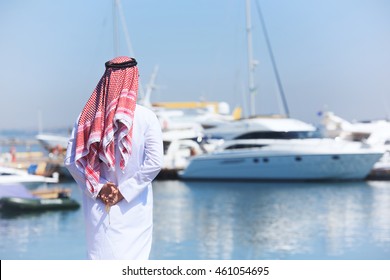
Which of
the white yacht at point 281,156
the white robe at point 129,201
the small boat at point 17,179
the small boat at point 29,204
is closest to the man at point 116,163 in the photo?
the white robe at point 129,201

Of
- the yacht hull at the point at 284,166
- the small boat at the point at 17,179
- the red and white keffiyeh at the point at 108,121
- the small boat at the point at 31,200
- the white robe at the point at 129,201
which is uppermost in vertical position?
the red and white keffiyeh at the point at 108,121

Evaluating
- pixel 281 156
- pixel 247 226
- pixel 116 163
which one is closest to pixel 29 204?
pixel 247 226

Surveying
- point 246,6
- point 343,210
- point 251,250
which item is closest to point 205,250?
point 251,250

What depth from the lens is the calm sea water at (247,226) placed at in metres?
13.9

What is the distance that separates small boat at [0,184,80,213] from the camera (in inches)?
742

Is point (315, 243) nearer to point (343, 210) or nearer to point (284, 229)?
point (284, 229)

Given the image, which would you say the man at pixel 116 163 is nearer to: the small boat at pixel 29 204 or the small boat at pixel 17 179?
the small boat at pixel 29 204

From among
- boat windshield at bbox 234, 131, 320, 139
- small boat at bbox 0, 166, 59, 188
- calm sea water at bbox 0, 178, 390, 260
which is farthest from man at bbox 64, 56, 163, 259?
boat windshield at bbox 234, 131, 320, 139

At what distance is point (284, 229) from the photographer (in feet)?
57.1

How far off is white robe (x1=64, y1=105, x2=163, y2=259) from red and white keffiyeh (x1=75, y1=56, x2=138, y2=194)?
0.15 feet

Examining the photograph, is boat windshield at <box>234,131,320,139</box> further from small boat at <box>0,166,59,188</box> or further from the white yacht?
small boat at <box>0,166,59,188</box>

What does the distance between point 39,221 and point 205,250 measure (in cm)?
573

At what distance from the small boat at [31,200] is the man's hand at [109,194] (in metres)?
16.1
